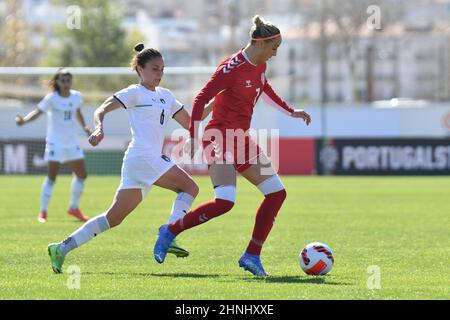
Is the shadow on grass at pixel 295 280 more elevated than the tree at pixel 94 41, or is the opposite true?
the tree at pixel 94 41

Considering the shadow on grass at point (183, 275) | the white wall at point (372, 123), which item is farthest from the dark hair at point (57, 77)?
the white wall at point (372, 123)

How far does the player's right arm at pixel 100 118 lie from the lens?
367 inches

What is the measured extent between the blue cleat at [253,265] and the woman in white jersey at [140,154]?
0.63 metres

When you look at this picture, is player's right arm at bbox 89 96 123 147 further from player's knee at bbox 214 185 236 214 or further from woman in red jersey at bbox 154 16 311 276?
player's knee at bbox 214 185 236 214

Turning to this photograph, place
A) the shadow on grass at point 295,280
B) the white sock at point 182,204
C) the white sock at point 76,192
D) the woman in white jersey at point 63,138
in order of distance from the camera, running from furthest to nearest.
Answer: the white sock at point 76,192, the woman in white jersey at point 63,138, the white sock at point 182,204, the shadow on grass at point 295,280

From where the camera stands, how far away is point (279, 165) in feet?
115

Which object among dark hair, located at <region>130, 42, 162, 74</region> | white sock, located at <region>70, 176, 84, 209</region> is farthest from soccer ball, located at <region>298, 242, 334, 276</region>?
white sock, located at <region>70, 176, 84, 209</region>

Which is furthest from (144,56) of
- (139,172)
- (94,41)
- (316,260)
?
(94,41)

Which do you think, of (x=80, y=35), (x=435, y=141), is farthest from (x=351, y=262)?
(x=80, y=35)

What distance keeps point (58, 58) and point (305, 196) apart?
148ft

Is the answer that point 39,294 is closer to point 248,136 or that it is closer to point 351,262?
point 248,136

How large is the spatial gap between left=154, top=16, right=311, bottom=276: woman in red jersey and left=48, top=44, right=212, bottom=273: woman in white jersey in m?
0.27

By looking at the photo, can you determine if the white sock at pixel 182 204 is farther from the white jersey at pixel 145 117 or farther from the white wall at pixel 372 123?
the white wall at pixel 372 123

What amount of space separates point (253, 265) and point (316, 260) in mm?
569
